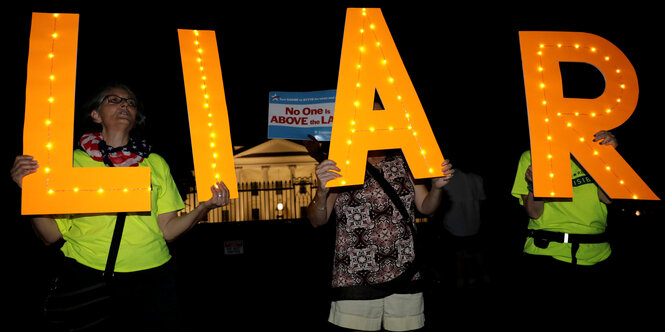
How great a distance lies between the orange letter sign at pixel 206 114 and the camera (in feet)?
7.71

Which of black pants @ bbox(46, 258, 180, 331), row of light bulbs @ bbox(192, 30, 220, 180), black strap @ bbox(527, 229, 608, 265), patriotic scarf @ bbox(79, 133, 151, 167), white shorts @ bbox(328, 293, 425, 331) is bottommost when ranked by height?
white shorts @ bbox(328, 293, 425, 331)

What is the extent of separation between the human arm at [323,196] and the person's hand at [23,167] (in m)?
1.55

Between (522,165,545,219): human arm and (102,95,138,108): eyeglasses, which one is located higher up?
(102,95,138,108): eyeglasses

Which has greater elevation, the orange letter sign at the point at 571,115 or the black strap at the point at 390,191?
the orange letter sign at the point at 571,115

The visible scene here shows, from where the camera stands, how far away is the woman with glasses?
222 centimetres

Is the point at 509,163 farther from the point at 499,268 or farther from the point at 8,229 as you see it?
the point at 8,229

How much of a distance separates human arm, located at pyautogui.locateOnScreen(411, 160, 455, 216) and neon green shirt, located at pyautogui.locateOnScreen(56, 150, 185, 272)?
173 centimetres

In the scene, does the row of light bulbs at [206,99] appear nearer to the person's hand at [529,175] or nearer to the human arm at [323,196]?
the human arm at [323,196]

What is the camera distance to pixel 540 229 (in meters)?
2.96

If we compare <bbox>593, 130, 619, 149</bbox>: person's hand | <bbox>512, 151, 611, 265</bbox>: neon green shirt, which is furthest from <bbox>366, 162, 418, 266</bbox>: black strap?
<bbox>593, 130, 619, 149</bbox>: person's hand

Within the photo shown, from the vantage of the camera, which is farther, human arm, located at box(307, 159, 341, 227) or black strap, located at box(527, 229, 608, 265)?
black strap, located at box(527, 229, 608, 265)

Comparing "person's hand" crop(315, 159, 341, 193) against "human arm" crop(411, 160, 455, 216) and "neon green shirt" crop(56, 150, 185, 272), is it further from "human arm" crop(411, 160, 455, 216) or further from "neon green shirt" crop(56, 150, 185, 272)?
"neon green shirt" crop(56, 150, 185, 272)

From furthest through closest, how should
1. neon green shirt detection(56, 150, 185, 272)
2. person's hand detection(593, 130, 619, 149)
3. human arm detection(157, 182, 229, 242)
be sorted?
person's hand detection(593, 130, 619, 149)
human arm detection(157, 182, 229, 242)
neon green shirt detection(56, 150, 185, 272)

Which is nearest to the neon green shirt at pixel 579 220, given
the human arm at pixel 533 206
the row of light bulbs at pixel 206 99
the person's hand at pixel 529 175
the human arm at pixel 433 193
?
the human arm at pixel 533 206
